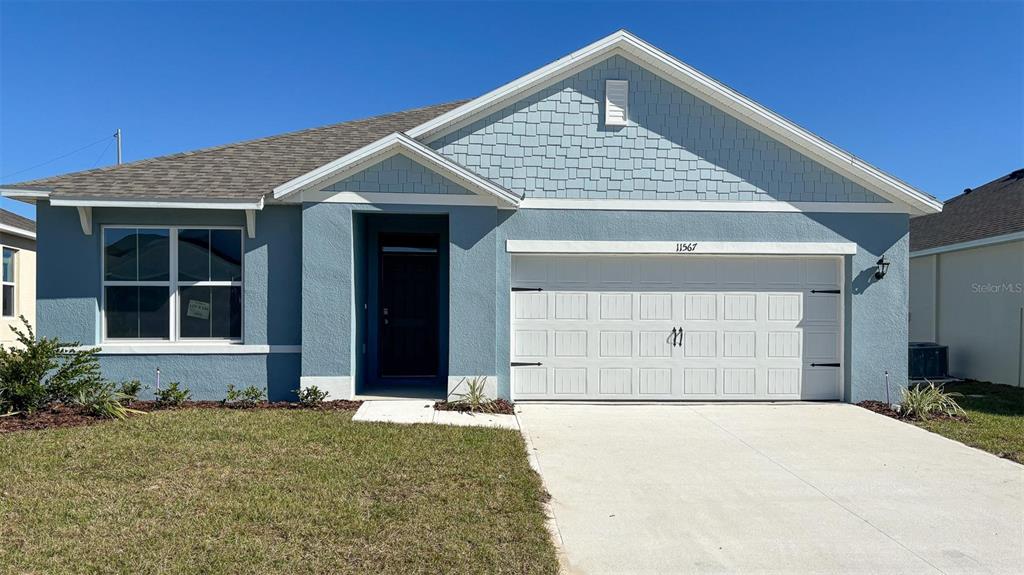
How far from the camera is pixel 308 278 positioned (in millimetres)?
8969

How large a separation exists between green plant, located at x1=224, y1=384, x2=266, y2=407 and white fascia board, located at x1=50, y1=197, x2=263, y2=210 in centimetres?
265

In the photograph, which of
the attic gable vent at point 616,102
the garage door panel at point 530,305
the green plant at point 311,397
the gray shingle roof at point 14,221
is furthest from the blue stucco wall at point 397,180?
the gray shingle roof at point 14,221

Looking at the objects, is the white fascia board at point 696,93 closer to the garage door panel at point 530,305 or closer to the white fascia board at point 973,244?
the garage door panel at point 530,305

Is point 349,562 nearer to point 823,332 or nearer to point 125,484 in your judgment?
point 125,484

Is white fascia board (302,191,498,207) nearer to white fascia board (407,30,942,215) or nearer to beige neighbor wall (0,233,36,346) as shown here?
white fascia board (407,30,942,215)

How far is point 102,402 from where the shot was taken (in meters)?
7.88

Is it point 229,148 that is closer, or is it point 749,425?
point 749,425

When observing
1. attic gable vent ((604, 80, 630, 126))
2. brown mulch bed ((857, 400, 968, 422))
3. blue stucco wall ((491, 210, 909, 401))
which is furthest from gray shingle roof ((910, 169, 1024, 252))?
attic gable vent ((604, 80, 630, 126))

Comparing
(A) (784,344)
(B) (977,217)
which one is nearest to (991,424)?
(A) (784,344)

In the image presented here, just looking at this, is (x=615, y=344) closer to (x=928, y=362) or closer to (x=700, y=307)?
(x=700, y=307)

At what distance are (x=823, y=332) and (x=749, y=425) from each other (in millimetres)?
2657

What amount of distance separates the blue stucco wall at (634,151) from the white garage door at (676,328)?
3.64 feet

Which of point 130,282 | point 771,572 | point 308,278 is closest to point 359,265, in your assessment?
point 308,278

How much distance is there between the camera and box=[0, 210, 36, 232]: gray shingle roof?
49.7ft
